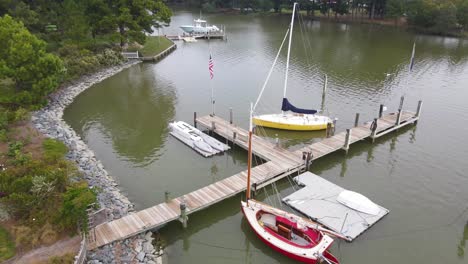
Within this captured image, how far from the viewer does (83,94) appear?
4325 cm

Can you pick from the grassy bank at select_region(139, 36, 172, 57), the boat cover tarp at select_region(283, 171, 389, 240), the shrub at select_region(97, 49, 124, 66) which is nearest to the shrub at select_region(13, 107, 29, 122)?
the shrub at select_region(97, 49, 124, 66)

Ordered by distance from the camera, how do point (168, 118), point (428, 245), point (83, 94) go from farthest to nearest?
1. point (83, 94)
2. point (168, 118)
3. point (428, 245)

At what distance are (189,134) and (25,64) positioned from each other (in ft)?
54.3

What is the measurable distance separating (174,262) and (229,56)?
50.1m

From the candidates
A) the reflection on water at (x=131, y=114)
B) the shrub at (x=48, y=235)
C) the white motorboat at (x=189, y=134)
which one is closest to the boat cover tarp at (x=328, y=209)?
the white motorboat at (x=189, y=134)

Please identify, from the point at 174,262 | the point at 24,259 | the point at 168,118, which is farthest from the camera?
the point at 168,118

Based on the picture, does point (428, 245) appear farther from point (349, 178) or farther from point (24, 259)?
point (24, 259)

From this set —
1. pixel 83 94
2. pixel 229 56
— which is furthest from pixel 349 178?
pixel 229 56

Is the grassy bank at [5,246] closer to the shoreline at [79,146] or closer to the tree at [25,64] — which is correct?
the shoreline at [79,146]

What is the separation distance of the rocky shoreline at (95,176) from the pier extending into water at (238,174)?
2.22 feet

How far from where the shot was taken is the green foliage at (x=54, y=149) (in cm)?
2523

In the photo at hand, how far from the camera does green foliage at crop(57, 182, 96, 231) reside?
1812 cm

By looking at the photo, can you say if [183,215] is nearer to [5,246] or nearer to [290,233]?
[290,233]

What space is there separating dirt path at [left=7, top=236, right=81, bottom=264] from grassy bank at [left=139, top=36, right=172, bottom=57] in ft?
151
